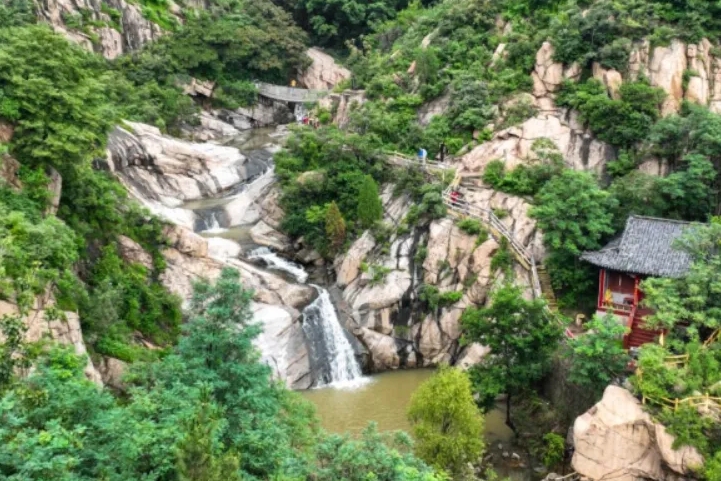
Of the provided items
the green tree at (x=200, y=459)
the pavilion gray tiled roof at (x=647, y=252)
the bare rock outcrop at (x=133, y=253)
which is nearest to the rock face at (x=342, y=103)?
the bare rock outcrop at (x=133, y=253)

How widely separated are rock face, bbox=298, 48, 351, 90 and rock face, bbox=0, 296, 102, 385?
151 feet

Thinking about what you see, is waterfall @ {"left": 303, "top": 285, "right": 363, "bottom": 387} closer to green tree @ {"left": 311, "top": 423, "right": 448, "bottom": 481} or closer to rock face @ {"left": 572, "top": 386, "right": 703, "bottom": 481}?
rock face @ {"left": 572, "top": 386, "right": 703, "bottom": 481}

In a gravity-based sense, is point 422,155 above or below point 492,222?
above

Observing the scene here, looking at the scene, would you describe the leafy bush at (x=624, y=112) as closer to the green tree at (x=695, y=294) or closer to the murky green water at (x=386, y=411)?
the green tree at (x=695, y=294)

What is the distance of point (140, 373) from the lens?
1483cm

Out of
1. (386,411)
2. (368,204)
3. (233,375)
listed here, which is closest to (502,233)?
(368,204)

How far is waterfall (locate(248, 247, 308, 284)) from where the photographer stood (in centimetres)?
3294

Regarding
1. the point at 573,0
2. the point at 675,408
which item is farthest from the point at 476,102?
the point at 675,408

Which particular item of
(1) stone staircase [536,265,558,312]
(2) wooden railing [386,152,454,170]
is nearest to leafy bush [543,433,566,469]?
(1) stone staircase [536,265,558,312]

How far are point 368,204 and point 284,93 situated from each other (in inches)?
1124

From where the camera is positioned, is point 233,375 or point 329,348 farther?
point 329,348

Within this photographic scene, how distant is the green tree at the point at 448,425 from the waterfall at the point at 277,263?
14642mm

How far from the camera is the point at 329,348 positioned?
28469 millimetres

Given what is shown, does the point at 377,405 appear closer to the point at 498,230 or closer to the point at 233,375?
the point at 498,230
